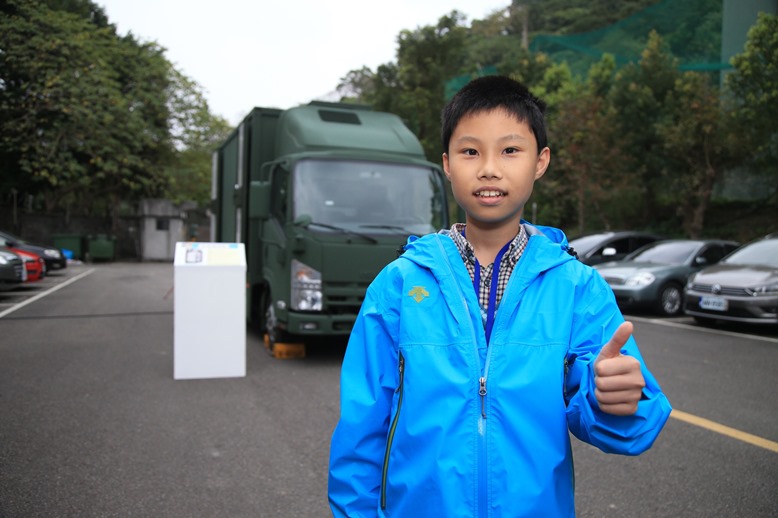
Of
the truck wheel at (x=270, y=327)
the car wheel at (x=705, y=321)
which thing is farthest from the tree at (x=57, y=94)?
the car wheel at (x=705, y=321)

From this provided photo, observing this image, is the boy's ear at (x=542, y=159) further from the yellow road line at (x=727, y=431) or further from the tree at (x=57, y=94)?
the tree at (x=57, y=94)

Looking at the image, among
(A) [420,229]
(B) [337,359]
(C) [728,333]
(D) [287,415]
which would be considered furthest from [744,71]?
(D) [287,415]

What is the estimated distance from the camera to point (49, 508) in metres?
3.41

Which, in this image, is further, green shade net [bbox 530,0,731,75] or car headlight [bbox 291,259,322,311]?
green shade net [bbox 530,0,731,75]

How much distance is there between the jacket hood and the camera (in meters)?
1.79

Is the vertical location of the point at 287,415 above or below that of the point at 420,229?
below

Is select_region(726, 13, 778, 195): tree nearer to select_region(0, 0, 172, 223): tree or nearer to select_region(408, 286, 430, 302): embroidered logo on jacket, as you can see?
select_region(0, 0, 172, 223): tree

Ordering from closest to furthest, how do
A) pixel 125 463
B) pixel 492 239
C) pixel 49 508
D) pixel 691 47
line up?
pixel 492 239, pixel 49 508, pixel 125 463, pixel 691 47

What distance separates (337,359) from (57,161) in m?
3.78

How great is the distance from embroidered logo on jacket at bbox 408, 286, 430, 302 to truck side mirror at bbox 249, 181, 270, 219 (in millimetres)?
6279

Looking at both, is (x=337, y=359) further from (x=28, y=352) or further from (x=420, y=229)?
(x=28, y=352)

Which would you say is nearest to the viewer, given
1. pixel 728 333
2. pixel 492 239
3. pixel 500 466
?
pixel 500 466

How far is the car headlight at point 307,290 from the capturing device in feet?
23.6

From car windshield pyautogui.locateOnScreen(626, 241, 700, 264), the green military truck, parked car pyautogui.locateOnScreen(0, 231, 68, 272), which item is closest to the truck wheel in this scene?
the green military truck
